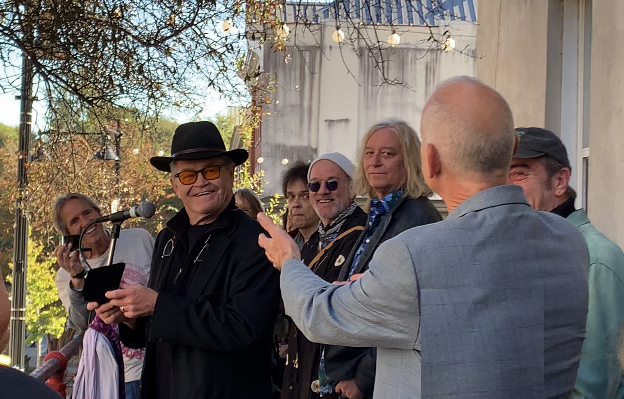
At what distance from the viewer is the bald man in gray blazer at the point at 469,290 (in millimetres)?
2113

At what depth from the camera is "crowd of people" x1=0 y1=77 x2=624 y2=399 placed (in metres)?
2.13

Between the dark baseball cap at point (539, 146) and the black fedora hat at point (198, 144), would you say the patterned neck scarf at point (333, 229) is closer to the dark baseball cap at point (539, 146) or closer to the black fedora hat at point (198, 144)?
the black fedora hat at point (198, 144)

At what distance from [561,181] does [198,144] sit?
1.84 meters

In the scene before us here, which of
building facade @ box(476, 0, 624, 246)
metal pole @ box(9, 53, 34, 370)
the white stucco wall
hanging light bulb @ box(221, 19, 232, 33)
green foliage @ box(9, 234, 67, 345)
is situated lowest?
green foliage @ box(9, 234, 67, 345)

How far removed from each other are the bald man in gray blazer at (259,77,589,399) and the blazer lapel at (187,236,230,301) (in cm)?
158

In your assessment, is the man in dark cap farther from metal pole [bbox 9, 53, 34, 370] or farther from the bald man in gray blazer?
metal pole [bbox 9, 53, 34, 370]

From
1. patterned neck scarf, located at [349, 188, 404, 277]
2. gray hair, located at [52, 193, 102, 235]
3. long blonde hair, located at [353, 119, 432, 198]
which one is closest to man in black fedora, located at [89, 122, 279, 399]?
patterned neck scarf, located at [349, 188, 404, 277]

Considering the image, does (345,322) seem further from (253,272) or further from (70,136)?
(70,136)

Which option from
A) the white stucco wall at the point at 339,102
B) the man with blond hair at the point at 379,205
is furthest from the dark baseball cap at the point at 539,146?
the white stucco wall at the point at 339,102

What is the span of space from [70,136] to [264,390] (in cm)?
527

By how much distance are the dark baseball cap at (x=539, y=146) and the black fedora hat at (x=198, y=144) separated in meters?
1.54

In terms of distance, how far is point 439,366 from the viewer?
2.13 meters

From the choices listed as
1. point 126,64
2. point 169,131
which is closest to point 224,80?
point 126,64

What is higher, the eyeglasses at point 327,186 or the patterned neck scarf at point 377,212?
the eyeglasses at point 327,186
